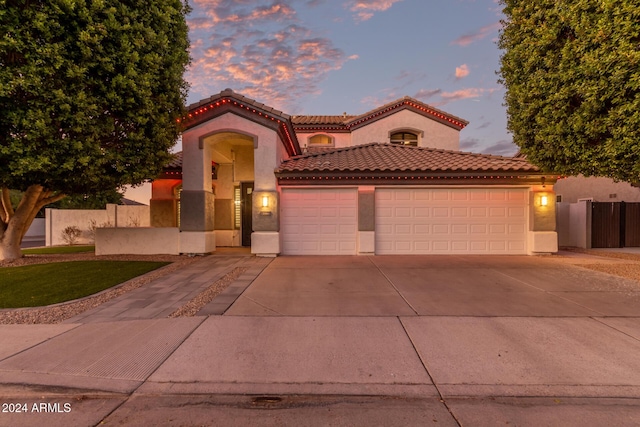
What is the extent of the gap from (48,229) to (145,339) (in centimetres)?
1962

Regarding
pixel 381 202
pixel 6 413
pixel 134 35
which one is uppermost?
pixel 134 35

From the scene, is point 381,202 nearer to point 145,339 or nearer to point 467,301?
point 467,301

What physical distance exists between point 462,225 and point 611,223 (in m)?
7.85

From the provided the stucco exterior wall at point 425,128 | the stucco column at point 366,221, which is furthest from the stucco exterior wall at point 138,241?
the stucco exterior wall at point 425,128

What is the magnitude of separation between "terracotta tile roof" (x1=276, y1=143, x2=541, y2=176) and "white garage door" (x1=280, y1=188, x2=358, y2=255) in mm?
974

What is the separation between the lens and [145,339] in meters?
4.31

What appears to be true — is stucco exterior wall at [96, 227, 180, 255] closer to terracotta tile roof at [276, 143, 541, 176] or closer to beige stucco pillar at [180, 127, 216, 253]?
beige stucco pillar at [180, 127, 216, 253]

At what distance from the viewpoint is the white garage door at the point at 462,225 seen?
11875 mm

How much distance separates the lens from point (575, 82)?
7477 mm

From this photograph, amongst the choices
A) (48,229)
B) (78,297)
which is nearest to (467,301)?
(78,297)

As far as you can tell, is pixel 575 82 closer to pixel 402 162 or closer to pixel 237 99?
pixel 402 162

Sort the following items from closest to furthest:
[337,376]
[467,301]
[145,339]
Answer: [337,376] < [145,339] < [467,301]

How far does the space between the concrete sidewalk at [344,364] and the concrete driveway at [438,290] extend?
2.6 inches

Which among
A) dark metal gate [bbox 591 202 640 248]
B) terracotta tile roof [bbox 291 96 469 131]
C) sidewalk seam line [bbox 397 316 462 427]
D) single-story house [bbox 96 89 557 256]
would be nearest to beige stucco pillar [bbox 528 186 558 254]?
single-story house [bbox 96 89 557 256]
